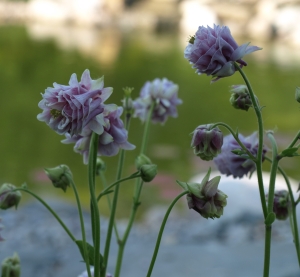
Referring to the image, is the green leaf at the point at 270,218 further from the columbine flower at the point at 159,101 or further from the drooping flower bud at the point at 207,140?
the columbine flower at the point at 159,101

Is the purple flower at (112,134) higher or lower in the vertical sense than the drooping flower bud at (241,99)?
lower

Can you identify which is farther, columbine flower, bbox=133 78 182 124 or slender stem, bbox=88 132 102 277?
columbine flower, bbox=133 78 182 124

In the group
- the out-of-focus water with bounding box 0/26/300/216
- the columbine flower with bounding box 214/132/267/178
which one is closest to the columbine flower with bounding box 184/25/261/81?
the columbine flower with bounding box 214/132/267/178

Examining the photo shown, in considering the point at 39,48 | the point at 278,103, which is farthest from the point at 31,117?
the point at 39,48

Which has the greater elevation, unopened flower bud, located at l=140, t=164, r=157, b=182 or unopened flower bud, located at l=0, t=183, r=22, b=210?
unopened flower bud, located at l=0, t=183, r=22, b=210

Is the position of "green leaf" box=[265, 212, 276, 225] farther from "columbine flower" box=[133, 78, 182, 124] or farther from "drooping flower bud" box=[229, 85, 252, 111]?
"columbine flower" box=[133, 78, 182, 124]

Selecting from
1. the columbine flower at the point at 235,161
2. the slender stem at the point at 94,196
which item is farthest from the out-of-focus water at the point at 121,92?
the slender stem at the point at 94,196

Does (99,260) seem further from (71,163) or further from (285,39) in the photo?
(285,39)
